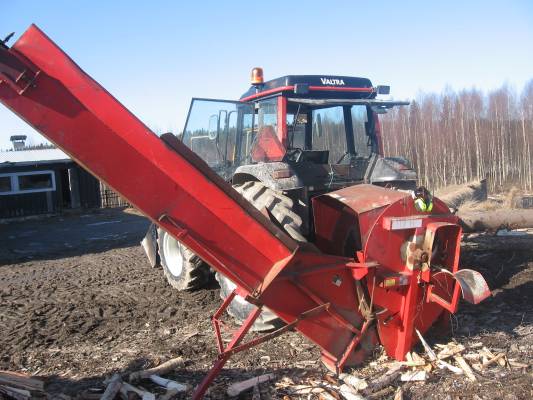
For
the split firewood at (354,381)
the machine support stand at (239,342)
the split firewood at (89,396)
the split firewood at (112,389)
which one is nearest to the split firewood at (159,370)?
the split firewood at (112,389)

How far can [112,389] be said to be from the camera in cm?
333

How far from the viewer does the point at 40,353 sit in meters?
4.42

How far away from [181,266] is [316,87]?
111 inches

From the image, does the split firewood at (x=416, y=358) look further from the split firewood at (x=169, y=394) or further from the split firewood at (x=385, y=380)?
the split firewood at (x=169, y=394)

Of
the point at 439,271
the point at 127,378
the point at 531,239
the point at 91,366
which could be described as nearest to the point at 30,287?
the point at 91,366

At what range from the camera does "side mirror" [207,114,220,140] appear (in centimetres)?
585

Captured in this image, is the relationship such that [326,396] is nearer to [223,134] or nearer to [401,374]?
[401,374]

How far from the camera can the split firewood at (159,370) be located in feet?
11.8

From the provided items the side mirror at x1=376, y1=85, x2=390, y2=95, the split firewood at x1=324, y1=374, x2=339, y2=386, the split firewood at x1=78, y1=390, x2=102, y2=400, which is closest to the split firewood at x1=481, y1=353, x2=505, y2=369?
the split firewood at x1=324, y1=374, x2=339, y2=386

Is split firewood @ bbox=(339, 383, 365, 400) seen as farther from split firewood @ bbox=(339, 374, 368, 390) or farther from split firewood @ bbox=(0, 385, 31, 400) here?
split firewood @ bbox=(0, 385, 31, 400)

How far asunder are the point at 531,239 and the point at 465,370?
5.21m

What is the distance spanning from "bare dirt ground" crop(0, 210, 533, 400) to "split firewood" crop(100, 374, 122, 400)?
0.27m

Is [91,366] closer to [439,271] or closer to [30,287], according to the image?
[439,271]

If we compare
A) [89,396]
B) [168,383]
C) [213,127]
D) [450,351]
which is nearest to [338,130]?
[213,127]
